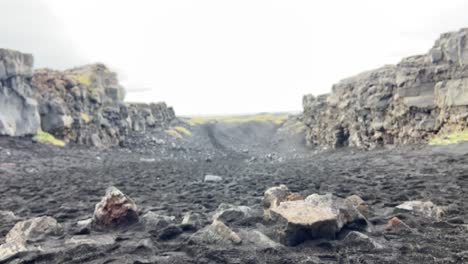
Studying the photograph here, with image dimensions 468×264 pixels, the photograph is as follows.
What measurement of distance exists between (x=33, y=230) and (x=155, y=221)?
7.50 feet

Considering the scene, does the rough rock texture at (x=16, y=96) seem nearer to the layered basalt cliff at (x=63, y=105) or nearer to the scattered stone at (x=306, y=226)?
the layered basalt cliff at (x=63, y=105)

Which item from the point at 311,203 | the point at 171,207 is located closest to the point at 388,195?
the point at 311,203

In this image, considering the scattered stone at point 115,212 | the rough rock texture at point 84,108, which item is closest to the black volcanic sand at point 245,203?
the scattered stone at point 115,212

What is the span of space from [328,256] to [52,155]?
22931mm

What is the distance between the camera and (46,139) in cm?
2762

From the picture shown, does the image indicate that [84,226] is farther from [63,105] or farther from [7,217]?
[63,105]


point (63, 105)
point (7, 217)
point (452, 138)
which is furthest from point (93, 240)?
point (63, 105)

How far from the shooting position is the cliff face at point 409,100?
2184 centimetres

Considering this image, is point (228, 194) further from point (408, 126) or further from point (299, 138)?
point (299, 138)

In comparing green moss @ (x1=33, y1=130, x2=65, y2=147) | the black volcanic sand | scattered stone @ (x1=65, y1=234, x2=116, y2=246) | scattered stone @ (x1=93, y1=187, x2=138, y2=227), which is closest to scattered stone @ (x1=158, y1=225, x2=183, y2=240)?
the black volcanic sand

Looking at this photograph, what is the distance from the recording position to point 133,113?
5141cm

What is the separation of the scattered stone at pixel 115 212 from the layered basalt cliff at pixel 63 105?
70.5ft

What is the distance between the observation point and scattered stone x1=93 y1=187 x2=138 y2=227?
711 centimetres

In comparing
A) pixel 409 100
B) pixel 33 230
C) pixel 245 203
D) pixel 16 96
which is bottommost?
pixel 245 203
